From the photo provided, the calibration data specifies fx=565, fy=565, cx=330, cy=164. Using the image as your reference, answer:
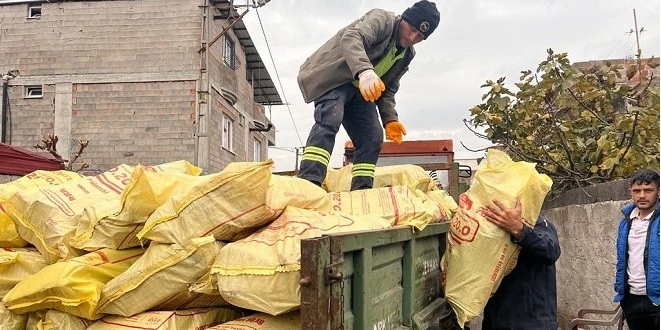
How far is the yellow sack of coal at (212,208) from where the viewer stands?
204 cm

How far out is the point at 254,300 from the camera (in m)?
1.82

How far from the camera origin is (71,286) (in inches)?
79.0

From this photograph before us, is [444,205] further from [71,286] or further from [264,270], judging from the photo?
[71,286]

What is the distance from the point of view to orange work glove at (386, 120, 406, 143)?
13.8 ft

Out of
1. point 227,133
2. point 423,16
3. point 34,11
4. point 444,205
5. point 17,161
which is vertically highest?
point 34,11

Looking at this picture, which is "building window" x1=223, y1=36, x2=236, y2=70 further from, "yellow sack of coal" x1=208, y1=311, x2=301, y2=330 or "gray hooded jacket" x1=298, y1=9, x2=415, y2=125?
"yellow sack of coal" x1=208, y1=311, x2=301, y2=330

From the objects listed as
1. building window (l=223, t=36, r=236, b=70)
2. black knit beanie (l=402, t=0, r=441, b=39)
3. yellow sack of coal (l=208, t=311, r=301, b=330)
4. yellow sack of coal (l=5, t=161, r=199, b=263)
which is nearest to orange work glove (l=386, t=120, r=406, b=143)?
black knit beanie (l=402, t=0, r=441, b=39)

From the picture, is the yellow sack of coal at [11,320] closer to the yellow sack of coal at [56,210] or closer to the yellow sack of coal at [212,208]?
the yellow sack of coal at [56,210]

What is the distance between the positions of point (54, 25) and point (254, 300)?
14820 mm

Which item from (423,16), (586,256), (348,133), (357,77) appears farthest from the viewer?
(586,256)

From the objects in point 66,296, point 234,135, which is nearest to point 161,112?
point 234,135

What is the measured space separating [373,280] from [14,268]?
1541 mm

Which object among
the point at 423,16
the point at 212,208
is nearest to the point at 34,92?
the point at 423,16

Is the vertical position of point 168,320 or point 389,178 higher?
point 389,178
